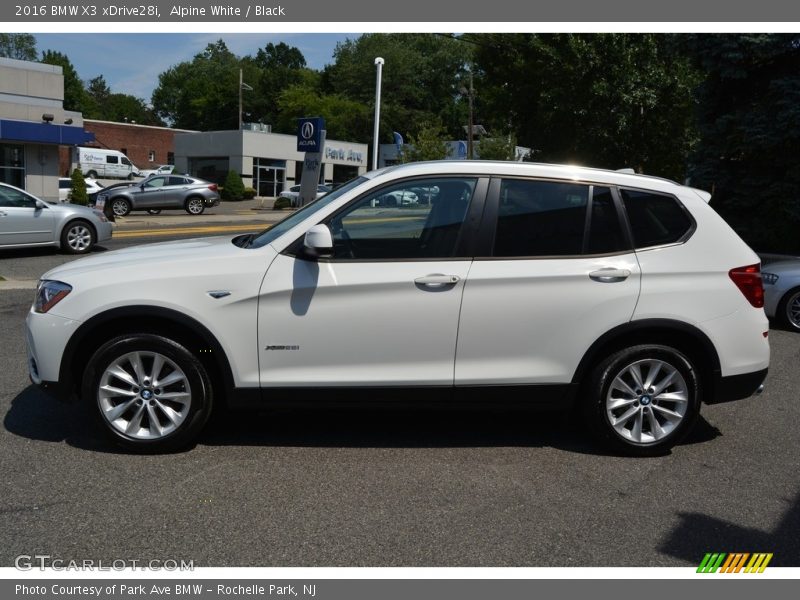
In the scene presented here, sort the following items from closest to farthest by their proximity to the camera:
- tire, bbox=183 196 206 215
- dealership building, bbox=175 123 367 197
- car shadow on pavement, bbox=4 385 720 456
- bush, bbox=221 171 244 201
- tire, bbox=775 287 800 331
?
car shadow on pavement, bbox=4 385 720 456, tire, bbox=775 287 800 331, tire, bbox=183 196 206 215, bush, bbox=221 171 244 201, dealership building, bbox=175 123 367 197

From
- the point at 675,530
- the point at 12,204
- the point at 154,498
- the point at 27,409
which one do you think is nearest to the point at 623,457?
the point at 675,530

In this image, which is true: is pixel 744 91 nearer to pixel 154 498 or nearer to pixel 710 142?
pixel 710 142

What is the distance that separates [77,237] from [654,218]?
44.8 ft

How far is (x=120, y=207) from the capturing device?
29.3 m

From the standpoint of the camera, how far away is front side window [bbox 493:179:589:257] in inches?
193

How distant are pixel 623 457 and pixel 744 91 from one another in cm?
1251

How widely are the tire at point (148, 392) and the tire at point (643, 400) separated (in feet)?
8.34

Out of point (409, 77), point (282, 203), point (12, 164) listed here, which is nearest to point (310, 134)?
point (12, 164)

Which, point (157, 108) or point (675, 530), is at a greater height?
point (157, 108)

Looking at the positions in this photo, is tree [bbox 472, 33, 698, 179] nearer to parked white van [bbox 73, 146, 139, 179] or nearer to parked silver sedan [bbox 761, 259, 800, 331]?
parked silver sedan [bbox 761, 259, 800, 331]

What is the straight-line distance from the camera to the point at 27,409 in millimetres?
5672

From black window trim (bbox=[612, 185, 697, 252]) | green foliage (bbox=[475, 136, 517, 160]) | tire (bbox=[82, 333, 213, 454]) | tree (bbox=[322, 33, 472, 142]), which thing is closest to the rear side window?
black window trim (bbox=[612, 185, 697, 252])

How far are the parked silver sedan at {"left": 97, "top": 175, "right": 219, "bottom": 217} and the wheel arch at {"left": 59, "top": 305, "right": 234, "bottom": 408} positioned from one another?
25.2 metres

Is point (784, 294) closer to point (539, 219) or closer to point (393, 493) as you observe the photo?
point (539, 219)
